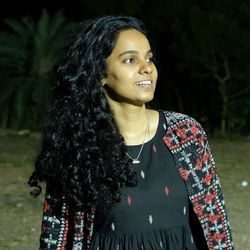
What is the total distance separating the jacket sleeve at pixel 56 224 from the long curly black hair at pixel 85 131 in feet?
0.13

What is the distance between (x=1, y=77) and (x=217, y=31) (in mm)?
5343

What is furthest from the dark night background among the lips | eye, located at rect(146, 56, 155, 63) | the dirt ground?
the lips

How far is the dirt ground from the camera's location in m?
6.11

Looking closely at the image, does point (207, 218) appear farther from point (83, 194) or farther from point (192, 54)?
point (192, 54)

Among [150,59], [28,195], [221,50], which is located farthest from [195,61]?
[150,59]

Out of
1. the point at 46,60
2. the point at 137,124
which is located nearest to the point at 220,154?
the point at 46,60

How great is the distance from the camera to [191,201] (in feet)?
7.89

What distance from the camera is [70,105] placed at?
2576 mm

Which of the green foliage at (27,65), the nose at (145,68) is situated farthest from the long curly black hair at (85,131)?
the green foliage at (27,65)

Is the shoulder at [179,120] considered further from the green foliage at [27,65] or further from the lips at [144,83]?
the green foliage at [27,65]

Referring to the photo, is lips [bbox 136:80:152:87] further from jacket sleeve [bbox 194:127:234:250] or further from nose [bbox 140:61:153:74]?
jacket sleeve [bbox 194:127:234:250]

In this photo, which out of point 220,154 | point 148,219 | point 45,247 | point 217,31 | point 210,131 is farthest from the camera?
point 210,131

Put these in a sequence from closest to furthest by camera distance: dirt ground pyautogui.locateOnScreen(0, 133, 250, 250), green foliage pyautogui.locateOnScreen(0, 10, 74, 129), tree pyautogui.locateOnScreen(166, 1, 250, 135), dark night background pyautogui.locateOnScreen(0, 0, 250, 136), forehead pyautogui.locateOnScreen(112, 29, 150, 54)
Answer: forehead pyautogui.locateOnScreen(112, 29, 150, 54) → dirt ground pyautogui.locateOnScreen(0, 133, 250, 250) → tree pyautogui.locateOnScreen(166, 1, 250, 135) → dark night background pyautogui.locateOnScreen(0, 0, 250, 136) → green foliage pyautogui.locateOnScreen(0, 10, 74, 129)

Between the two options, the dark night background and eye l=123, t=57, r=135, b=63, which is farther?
the dark night background
